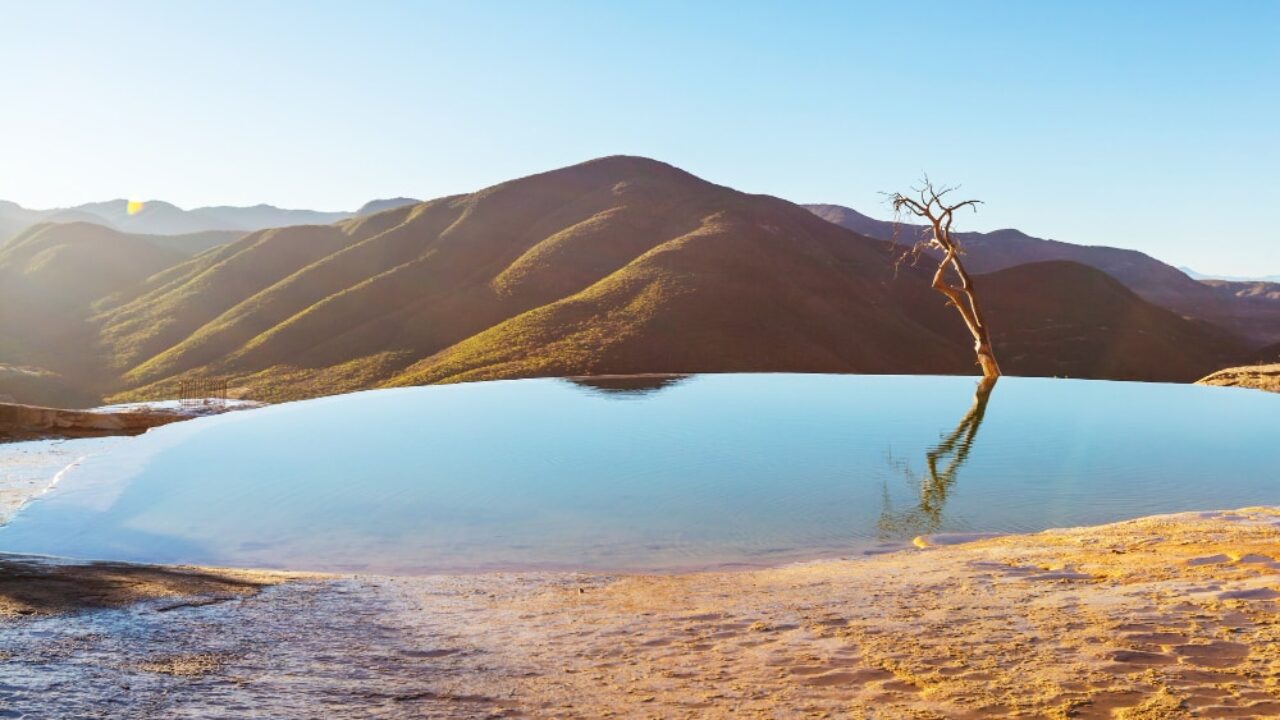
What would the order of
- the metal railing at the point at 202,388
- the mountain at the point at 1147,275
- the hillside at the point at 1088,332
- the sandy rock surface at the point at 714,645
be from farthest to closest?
the mountain at the point at 1147,275 < the hillside at the point at 1088,332 < the metal railing at the point at 202,388 < the sandy rock surface at the point at 714,645

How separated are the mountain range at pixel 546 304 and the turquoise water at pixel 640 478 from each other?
98.5ft

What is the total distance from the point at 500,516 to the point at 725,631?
17.5 ft

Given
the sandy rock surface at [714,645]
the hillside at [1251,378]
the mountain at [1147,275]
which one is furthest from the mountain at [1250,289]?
the sandy rock surface at [714,645]

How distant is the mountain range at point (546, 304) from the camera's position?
2263 inches

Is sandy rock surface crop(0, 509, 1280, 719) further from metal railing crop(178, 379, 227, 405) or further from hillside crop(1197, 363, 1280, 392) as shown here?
metal railing crop(178, 379, 227, 405)

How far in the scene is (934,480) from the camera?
1191 cm

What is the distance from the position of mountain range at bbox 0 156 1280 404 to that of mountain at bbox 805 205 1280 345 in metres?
18.7

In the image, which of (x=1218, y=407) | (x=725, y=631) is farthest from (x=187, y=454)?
(x=1218, y=407)

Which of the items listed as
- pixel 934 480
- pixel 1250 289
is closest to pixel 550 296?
pixel 934 480

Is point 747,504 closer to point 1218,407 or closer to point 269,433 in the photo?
point 269,433

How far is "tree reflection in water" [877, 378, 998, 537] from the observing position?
9.88 meters

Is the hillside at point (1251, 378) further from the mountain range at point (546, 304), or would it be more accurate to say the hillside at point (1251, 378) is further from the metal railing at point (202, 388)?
the metal railing at point (202, 388)

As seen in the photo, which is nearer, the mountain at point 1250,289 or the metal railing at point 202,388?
the metal railing at point 202,388

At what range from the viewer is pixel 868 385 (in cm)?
2181
